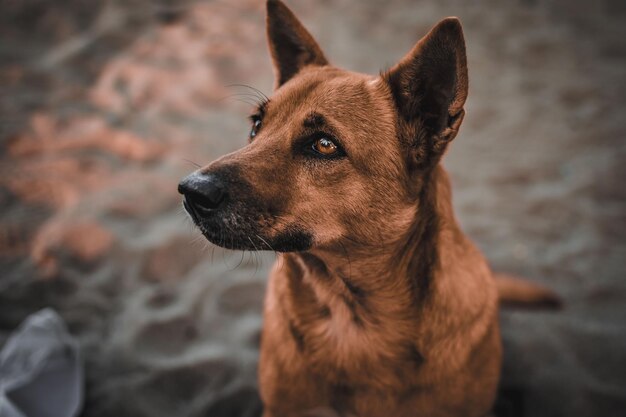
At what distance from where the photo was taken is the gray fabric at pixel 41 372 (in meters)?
2.28

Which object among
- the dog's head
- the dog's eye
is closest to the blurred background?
the dog's head

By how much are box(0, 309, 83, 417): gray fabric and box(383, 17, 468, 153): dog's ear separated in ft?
7.25

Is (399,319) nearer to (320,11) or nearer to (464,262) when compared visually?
(464,262)

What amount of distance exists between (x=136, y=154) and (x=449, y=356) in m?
3.32

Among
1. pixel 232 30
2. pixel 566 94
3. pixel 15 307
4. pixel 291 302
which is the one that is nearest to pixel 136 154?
pixel 15 307

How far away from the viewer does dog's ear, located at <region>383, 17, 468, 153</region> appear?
157 cm

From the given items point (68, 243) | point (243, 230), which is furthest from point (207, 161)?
point (243, 230)

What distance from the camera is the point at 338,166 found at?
1812mm

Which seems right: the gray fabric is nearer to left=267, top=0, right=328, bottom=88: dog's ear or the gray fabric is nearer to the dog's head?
the dog's head

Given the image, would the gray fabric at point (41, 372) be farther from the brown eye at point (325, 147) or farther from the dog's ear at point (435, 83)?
the dog's ear at point (435, 83)

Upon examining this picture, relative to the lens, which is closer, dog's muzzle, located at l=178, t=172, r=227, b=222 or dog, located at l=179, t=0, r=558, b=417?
dog's muzzle, located at l=178, t=172, r=227, b=222

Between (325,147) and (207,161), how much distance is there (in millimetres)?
2580

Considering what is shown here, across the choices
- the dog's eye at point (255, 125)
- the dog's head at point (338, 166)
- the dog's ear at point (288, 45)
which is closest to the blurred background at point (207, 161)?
the dog's head at point (338, 166)

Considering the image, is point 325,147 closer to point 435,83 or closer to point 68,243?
point 435,83
